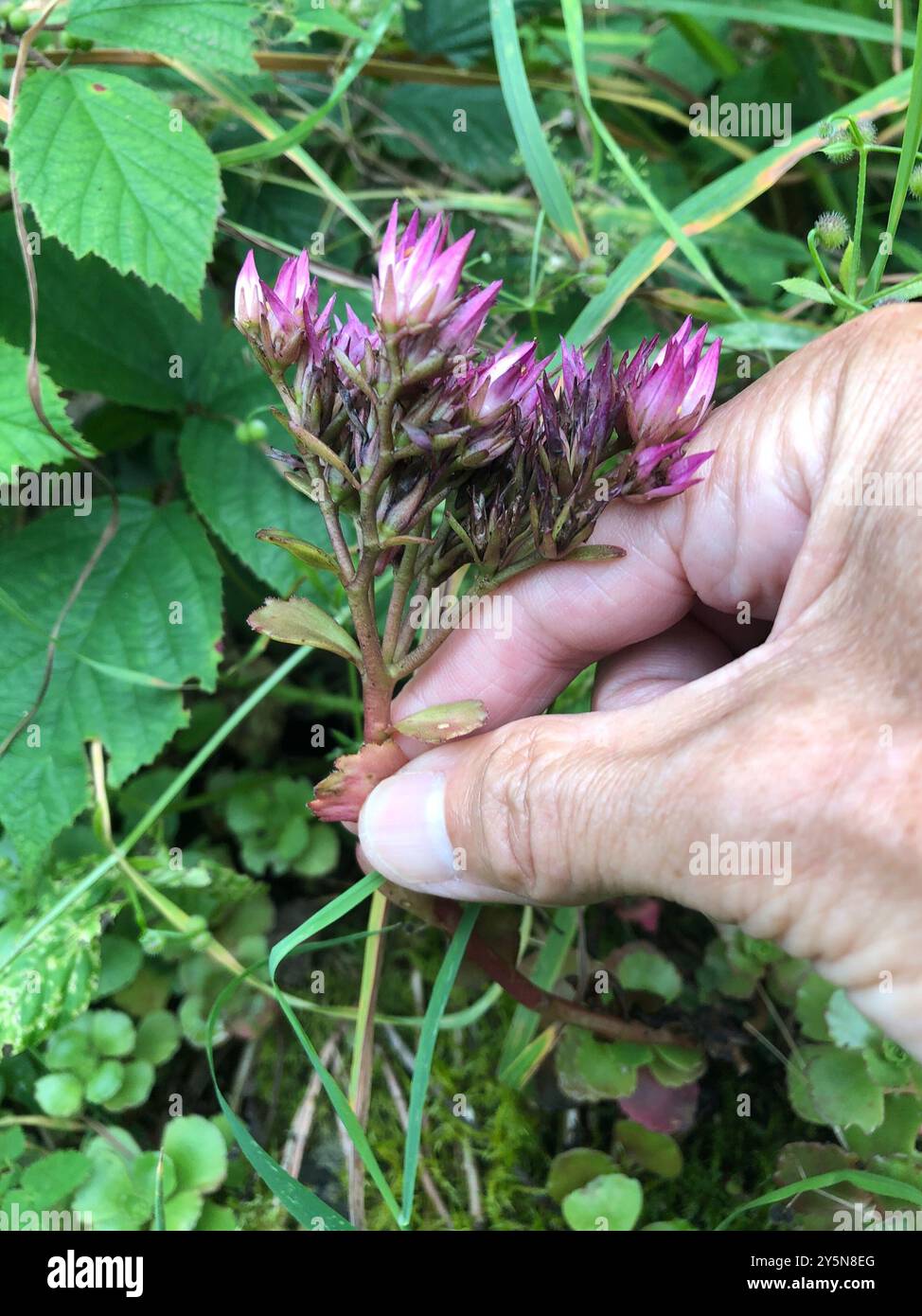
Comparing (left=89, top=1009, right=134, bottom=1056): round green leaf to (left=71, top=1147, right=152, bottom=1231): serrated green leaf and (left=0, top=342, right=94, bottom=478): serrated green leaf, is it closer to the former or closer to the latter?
(left=71, top=1147, right=152, bottom=1231): serrated green leaf

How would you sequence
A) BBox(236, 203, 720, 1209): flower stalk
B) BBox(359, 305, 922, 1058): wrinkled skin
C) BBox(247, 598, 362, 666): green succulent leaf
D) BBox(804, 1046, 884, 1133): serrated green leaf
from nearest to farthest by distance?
BBox(359, 305, 922, 1058): wrinkled skin → BBox(236, 203, 720, 1209): flower stalk → BBox(247, 598, 362, 666): green succulent leaf → BBox(804, 1046, 884, 1133): serrated green leaf

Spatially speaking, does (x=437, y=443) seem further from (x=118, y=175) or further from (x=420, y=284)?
(x=118, y=175)

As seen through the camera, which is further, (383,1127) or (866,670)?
(383,1127)

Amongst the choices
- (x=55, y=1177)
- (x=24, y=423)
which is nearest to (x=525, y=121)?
(x=24, y=423)

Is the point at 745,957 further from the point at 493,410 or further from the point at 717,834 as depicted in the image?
the point at 493,410

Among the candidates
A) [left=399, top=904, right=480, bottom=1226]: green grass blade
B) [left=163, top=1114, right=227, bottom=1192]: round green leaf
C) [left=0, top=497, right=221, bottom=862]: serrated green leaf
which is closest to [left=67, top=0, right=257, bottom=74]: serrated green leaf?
[left=0, top=497, right=221, bottom=862]: serrated green leaf

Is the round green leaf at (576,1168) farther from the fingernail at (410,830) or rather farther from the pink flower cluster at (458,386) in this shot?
→ the pink flower cluster at (458,386)

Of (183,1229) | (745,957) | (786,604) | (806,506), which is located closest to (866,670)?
(786,604)
